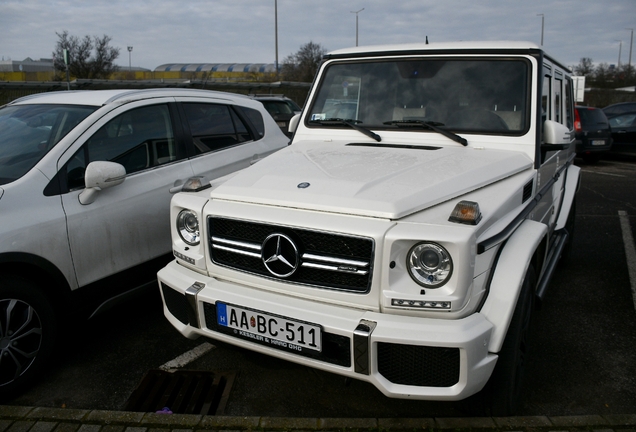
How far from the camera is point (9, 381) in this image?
10.5 ft

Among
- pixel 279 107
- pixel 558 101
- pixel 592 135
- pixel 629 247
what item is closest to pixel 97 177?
pixel 558 101

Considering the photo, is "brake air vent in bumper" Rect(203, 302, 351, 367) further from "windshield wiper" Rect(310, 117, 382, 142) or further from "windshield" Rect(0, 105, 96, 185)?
"windshield" Rect(0, 105, 96, 185)

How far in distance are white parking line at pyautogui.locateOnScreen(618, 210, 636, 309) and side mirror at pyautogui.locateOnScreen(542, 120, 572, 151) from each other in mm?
2139

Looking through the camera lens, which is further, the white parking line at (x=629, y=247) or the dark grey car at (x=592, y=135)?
the dark grey car at (x=592, y=135)

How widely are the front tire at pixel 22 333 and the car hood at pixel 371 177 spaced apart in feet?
4.30

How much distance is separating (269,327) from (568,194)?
11.7 ft

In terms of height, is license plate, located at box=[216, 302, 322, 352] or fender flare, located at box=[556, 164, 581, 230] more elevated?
Answer: fender flare, located at box=[556, 164, 581, 230]

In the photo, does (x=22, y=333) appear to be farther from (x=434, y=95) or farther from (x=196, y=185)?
(x=434, y=95)

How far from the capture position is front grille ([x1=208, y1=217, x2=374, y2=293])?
8.44 feet

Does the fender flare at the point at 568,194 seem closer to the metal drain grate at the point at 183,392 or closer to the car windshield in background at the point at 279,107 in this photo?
the metal drain grate at the point at 183,392

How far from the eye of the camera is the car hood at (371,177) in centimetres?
268

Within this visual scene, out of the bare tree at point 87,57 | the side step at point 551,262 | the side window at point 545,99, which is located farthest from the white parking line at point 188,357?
the bare tree at point 87,57

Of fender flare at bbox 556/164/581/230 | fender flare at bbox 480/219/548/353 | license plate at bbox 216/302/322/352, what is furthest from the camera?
fender flare at bbox 556/164/581/230

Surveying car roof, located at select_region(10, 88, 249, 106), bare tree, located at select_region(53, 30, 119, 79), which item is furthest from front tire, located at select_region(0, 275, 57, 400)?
bare tree, located at select_region(53, 30, 119, 79)
